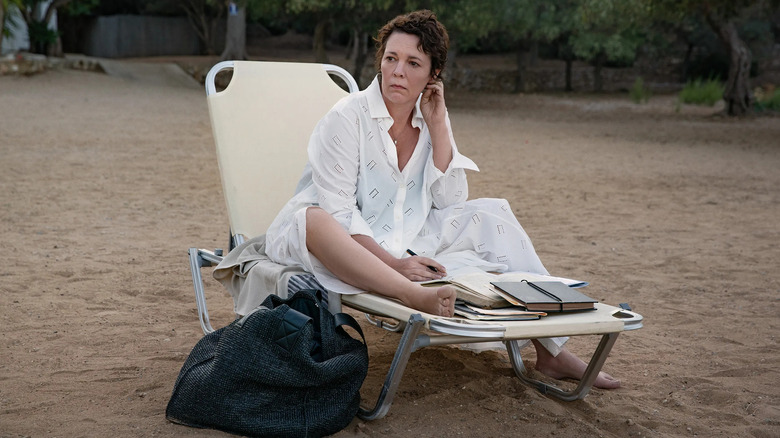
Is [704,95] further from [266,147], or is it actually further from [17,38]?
[266,147]

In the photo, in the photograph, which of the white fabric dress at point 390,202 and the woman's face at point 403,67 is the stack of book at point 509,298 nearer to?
the white fabric dress at point 390,202

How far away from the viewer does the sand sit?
288 centimetres

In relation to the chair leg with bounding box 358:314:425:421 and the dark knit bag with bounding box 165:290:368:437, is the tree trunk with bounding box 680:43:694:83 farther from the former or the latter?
the dark knit bag with bounding box 165:290:368:437

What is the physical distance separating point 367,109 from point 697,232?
12.7ft

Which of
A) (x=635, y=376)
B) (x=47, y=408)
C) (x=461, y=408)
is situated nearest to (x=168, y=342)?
(x=47, y=408)

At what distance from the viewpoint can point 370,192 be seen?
3176 mm

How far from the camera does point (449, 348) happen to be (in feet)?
11.7

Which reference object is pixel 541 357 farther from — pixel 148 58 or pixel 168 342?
pixel 148 58

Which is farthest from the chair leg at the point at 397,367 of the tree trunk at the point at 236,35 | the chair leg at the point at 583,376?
the tree trunk at the point at 236,35

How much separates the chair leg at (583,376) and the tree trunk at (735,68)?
554 inches

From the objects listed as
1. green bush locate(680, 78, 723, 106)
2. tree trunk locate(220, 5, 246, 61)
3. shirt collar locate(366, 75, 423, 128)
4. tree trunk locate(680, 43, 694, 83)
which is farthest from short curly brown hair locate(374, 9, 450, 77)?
tree trunk locate(680, 43, 694, 83)

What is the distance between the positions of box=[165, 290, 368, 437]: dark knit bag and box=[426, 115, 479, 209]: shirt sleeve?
2.97 ft

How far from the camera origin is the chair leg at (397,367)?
2.51 metres

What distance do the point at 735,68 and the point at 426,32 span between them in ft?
49.1
